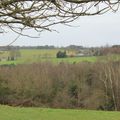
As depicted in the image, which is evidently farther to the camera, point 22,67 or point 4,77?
point 22,67

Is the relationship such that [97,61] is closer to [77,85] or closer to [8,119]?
[77,85]

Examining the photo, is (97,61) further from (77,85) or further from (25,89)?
(25,89)

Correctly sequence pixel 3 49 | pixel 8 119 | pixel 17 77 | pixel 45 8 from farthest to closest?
pixel 17 77
pixel 8 119
pixel 3 49
pixel 45 8

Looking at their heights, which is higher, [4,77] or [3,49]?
[3,49]

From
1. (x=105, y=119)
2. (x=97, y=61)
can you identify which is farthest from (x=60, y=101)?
(x=105, y=119)

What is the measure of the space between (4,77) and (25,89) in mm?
2763

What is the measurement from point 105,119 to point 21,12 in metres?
19.2

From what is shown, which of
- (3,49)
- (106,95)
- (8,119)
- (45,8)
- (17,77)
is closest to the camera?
(45,8)

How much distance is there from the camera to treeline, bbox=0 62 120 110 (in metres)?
43.7

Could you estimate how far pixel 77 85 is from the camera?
47.3m

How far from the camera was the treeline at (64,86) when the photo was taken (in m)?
43.7

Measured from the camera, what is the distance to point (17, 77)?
158 feet

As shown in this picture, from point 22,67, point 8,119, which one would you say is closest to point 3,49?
point 8,119

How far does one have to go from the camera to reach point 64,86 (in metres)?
47.2
